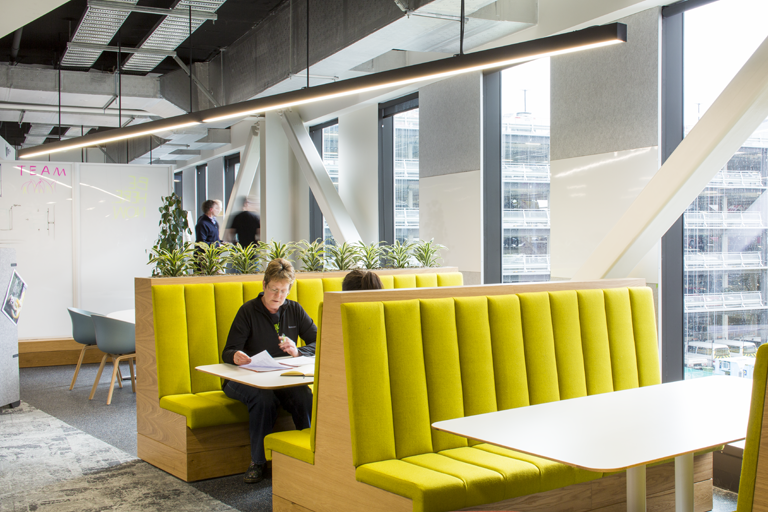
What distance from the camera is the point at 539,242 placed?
233 inches

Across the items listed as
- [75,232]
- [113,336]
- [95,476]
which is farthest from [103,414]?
[75,232]

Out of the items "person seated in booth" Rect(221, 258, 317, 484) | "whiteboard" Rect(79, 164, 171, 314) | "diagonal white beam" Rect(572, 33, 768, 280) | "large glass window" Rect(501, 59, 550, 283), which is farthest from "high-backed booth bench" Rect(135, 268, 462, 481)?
"whiteboard" Rect(79, 164, 171, 314)

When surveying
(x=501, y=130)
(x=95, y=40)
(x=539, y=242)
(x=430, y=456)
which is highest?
(x=95, y=40)

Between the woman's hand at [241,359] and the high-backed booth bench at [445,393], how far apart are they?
1.70ft

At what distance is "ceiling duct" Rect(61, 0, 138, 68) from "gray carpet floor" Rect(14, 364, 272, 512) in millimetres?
3633

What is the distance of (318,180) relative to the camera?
9.02m

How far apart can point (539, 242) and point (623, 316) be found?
88.4 inches

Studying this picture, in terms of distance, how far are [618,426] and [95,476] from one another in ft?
10.7

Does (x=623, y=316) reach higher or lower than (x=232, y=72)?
lower

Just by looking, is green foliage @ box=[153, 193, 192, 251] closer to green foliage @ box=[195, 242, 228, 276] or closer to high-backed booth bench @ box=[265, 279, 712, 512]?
green foliage @ box=[195, 242, 228, 276]

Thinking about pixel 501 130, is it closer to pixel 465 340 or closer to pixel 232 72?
pixel 465 340

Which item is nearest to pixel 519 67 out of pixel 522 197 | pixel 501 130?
pixel 501 130

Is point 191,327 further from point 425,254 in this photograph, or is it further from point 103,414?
point 425,254

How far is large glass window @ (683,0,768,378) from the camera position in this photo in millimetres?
4215
